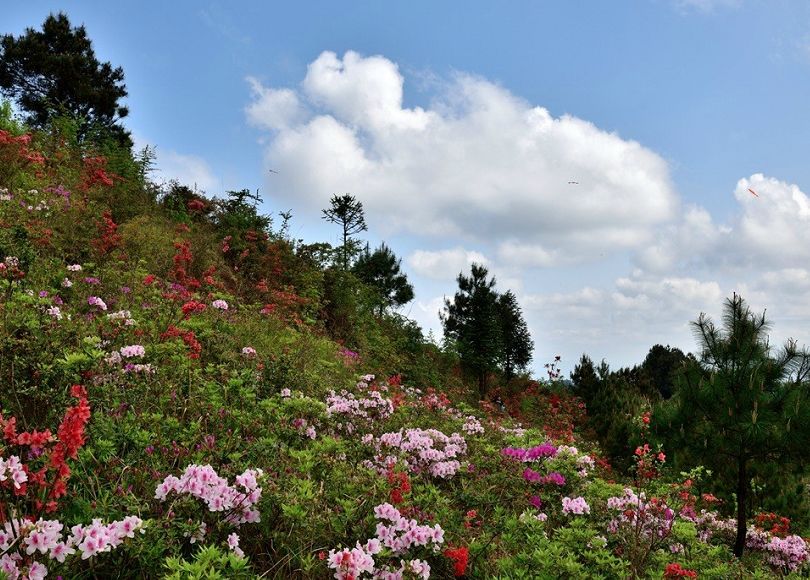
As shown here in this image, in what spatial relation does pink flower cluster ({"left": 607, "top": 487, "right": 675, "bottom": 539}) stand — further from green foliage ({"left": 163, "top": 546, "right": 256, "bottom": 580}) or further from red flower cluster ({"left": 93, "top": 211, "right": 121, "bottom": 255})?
red flower cluster ({"left": 93, "top": 211, "right": 121, "bottom": 255})

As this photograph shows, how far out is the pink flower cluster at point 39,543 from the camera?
2053mm

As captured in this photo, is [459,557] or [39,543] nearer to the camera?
[39,543]

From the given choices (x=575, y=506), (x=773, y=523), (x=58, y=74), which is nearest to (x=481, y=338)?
(x=773, y=523)

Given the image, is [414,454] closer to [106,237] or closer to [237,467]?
[237,467]

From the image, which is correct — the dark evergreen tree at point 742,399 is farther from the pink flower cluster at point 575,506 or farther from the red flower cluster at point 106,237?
the red flower cluster at point 106,237

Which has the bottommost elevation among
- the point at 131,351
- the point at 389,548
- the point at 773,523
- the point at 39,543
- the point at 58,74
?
the point at 773,523

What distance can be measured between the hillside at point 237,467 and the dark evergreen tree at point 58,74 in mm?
16985

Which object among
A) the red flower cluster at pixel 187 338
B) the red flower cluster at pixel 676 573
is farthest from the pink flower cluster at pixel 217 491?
the red flower cluster at pixel 187 338

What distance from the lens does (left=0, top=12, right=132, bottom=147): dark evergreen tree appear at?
2303 centimetres

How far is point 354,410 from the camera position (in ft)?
18.8

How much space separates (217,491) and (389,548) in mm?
1011

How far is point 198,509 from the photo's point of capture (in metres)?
2.75

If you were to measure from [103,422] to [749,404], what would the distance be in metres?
7.97

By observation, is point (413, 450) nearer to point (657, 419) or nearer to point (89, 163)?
point (657, 419)
